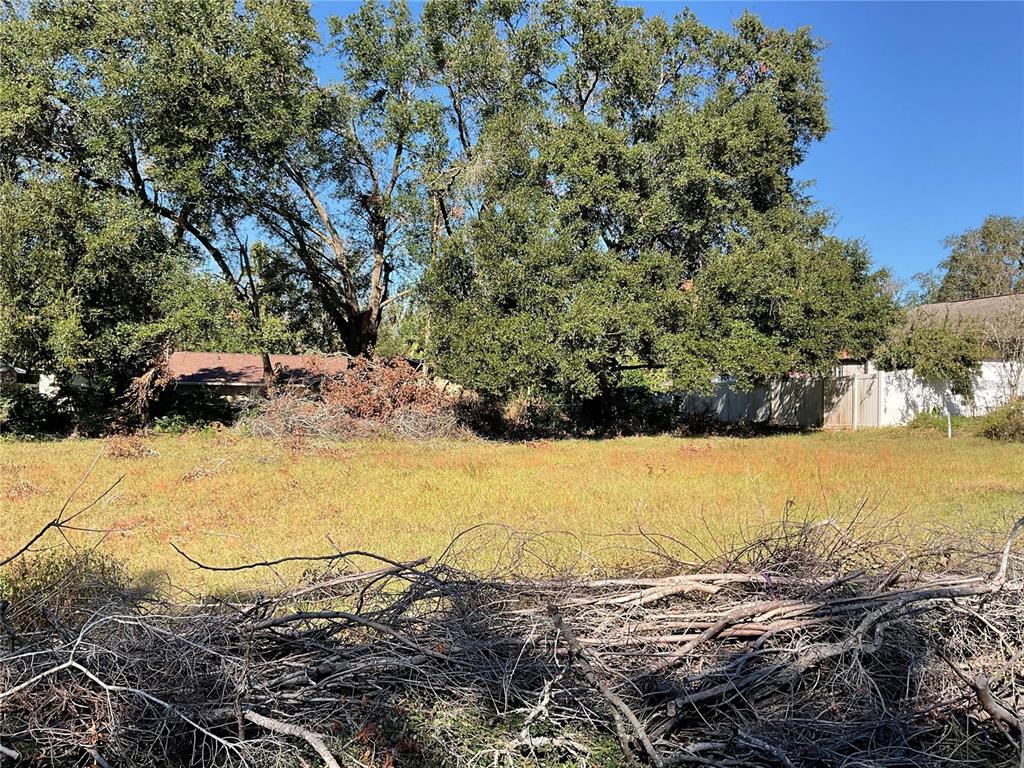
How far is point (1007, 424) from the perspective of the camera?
1561 centimetres

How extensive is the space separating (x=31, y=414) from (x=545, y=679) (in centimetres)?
2066

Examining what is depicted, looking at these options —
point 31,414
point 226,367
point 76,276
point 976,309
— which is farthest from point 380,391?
point 976,309

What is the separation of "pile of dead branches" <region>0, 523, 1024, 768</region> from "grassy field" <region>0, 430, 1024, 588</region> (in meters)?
1.47

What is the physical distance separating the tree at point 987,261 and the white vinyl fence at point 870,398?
27082mm

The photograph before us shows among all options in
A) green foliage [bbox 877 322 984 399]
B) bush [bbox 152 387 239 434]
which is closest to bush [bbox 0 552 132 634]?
bush [bbox 152 387 239 434]

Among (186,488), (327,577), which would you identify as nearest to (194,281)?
(186,488)

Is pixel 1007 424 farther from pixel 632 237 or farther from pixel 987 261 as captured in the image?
pixel 987 261

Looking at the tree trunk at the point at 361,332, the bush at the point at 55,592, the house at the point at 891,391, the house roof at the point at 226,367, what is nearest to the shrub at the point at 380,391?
the tree trunk at the point at 361,332

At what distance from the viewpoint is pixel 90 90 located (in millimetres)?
16703

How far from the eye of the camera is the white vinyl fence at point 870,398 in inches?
804

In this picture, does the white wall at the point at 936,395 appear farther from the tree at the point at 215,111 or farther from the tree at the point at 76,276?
the tree at the point at 76,276

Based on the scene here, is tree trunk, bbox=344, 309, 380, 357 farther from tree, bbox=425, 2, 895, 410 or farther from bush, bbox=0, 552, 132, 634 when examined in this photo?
bush, bbox=0, 552, 132, 634

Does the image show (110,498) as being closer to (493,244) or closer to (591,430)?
(493,244)

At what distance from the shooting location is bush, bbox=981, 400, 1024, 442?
15.4 metres
